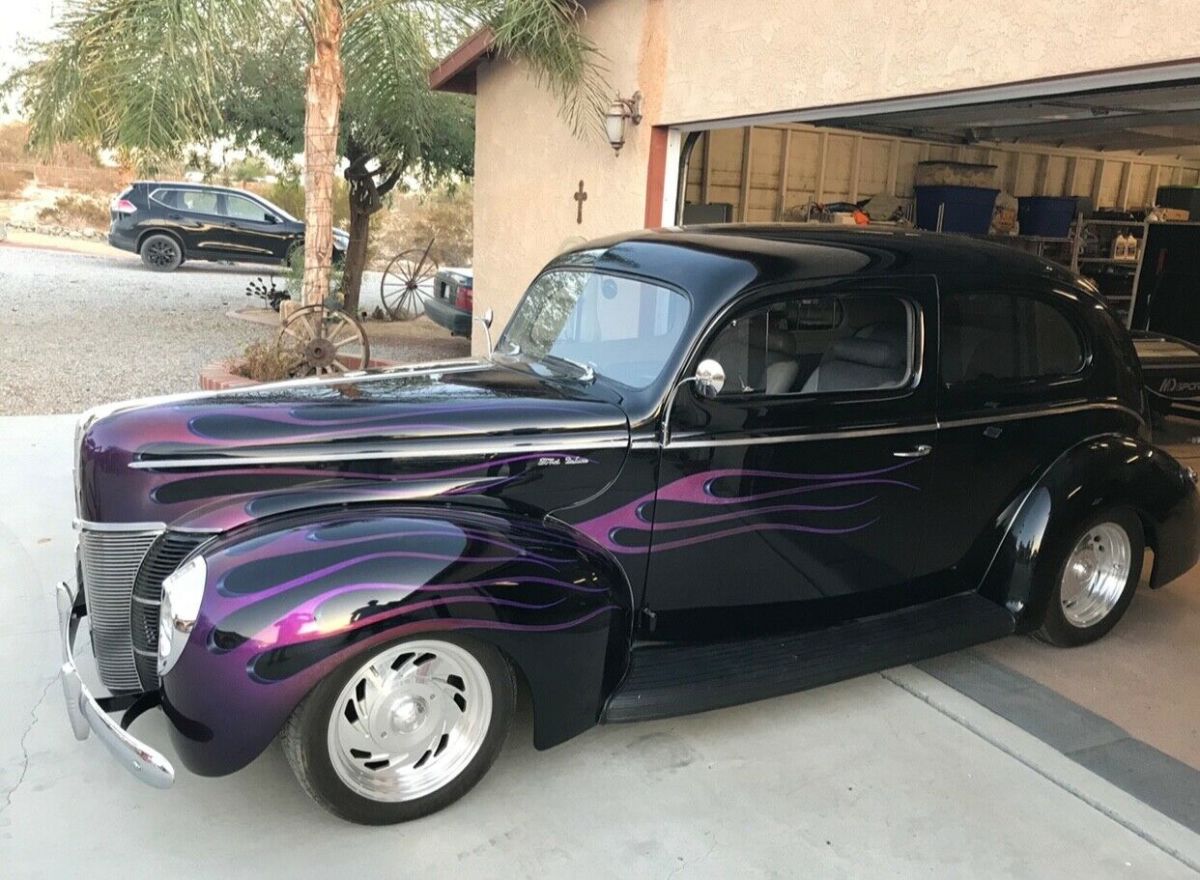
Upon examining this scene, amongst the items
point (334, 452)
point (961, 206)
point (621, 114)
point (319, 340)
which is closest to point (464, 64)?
point (621, 114)

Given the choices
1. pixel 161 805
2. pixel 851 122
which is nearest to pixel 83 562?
pixel 161 805

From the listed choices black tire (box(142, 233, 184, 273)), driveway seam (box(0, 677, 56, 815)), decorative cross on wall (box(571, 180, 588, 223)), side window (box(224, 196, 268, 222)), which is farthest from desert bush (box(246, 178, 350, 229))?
driveway seam (box(0, 677, 56, 815))

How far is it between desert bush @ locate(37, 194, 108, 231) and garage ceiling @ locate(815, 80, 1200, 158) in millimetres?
25570

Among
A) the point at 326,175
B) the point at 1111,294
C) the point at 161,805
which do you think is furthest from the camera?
the point at 1111,294

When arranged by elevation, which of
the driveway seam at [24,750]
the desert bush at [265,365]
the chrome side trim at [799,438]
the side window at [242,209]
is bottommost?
the driveway seam at [24,750]

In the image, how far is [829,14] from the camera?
5566 mm

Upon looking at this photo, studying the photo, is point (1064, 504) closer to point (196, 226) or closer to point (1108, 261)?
point (1108, 261)

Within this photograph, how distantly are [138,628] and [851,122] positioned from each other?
926cm

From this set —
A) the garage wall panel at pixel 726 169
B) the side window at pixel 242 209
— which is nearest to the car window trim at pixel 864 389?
the garage wall panel at pixel 726 169

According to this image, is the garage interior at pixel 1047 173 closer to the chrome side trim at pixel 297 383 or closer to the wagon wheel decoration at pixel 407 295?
the chrome side trim at pixel 297 383

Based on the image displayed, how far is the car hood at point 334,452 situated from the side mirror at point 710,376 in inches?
11.8

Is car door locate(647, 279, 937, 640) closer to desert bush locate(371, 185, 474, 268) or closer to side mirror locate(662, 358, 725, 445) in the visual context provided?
side mirror locate(662, 358, 725, 445)

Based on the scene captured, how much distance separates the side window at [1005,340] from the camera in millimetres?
3686

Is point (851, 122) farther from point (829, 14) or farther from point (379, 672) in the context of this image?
point (379, 672)
